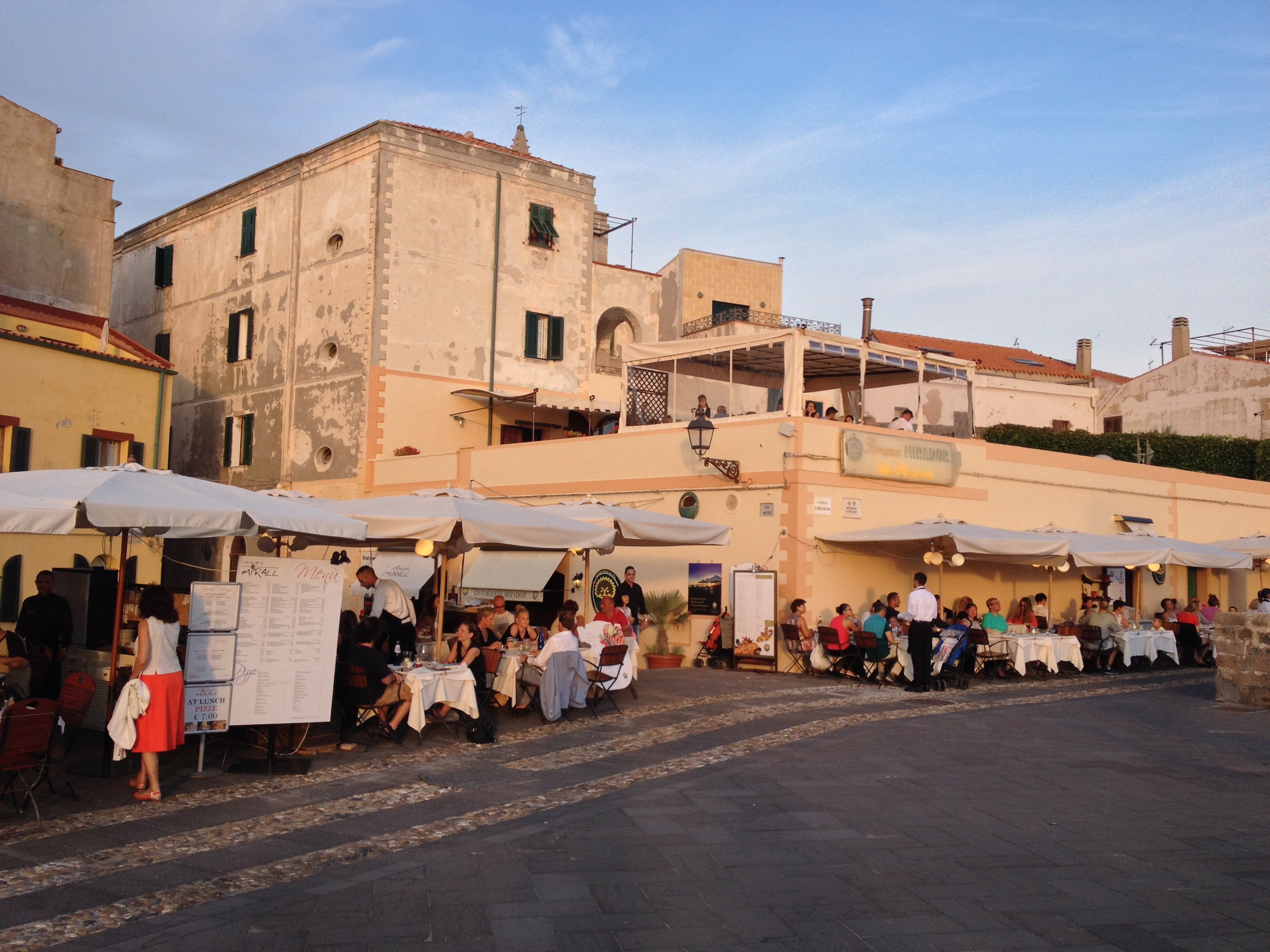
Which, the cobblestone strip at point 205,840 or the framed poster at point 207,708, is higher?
the framed poster at point 207,708

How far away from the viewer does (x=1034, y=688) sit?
54.6ft

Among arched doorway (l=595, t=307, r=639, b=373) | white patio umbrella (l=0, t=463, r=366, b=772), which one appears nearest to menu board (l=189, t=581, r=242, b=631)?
white patio umbrella (l=0, t=463, r=366, b=772)

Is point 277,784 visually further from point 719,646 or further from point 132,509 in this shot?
point 719,646

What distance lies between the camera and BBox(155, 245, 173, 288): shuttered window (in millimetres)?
33156

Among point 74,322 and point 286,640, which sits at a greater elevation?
point 74,322

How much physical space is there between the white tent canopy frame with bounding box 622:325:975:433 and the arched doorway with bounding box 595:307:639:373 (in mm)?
11494

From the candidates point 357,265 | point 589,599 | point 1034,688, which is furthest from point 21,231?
point 1034,688

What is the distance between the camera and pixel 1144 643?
19.8 m

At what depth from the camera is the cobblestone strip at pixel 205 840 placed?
20.4 feet

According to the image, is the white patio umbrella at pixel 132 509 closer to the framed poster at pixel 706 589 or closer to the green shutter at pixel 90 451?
the framed poster at pixel 706 589

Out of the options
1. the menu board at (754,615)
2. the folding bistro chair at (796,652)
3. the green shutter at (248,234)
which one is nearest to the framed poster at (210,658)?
the folding bistro chair at (796,652)

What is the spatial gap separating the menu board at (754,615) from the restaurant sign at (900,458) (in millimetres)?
2324

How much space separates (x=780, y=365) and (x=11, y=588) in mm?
13728

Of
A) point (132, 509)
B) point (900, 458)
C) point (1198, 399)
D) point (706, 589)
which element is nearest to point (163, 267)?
Answer: point (706, 589)
